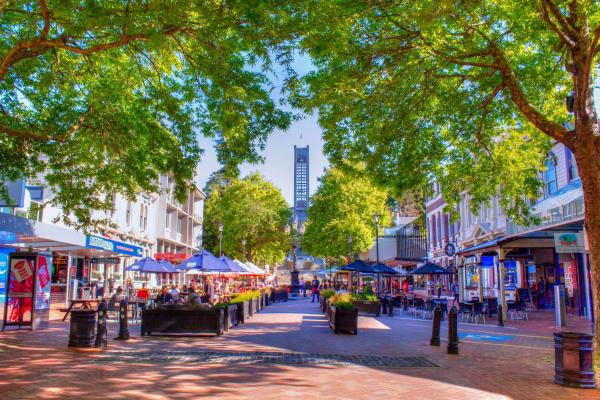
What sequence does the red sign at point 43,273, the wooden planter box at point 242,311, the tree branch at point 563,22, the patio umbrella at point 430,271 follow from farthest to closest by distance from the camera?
the patio umbrella at point 430,271 < the wooden planter box at point 242,311 < the red sign at point 43,273 < the tree branch at point 563,22

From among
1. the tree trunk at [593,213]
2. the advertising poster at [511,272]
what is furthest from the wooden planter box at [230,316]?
the advertising poster at [511,272]

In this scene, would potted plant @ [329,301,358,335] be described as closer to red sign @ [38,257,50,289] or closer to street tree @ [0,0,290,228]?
street tree @ [0,0,290,228]

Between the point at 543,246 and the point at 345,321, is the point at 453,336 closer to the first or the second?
the point at 345,321

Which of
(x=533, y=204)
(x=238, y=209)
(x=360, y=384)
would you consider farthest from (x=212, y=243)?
(x=360, y=384)

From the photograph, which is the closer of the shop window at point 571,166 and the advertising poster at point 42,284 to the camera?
the advertising poster at point 42,284

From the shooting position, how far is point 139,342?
12414 millimetres

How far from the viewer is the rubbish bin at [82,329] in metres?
11.0

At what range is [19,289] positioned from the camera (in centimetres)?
1419

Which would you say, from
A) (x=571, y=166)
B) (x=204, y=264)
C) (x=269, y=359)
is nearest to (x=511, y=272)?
(x=571, y=166)

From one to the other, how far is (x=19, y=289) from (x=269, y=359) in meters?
8.31

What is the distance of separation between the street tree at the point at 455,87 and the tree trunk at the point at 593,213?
0.02 metres

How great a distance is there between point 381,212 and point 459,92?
113 ft

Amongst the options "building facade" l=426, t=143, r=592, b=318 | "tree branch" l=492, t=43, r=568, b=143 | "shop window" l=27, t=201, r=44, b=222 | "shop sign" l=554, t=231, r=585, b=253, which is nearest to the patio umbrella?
"building facade" l=426, t=143, r=592, b=318

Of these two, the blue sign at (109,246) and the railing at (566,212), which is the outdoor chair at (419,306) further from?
the blue sign at (109,246)
